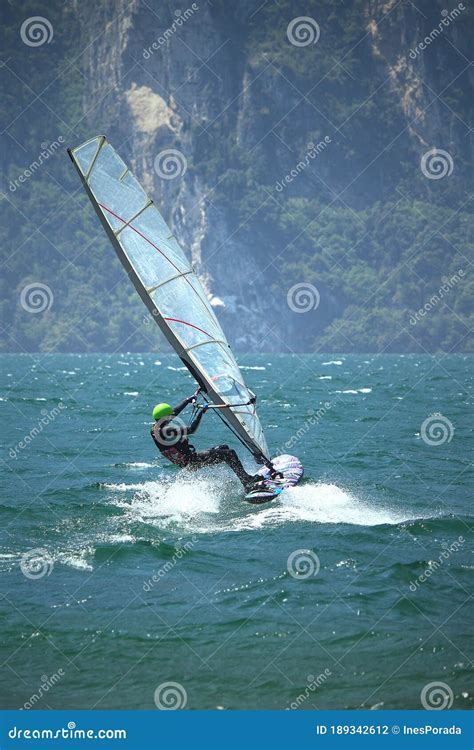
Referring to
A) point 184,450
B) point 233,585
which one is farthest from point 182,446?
point 233,585

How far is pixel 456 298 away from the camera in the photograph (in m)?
186

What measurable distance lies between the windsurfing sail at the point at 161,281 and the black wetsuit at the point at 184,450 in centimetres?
39

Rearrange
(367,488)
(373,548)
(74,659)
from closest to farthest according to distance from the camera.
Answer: (74,659)
(373,548)
(367,488)

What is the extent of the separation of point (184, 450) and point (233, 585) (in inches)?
147

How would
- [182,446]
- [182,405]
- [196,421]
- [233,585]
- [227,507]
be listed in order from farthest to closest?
[227,507] → [182,446] → [196,421] → [182,405] → [233,585]

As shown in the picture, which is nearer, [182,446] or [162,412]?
[162,412]

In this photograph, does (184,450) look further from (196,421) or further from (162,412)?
(196,421)

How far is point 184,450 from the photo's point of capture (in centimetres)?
1391

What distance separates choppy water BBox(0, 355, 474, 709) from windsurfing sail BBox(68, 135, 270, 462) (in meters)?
1.55

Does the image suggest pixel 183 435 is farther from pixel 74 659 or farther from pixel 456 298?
pixel 456 298

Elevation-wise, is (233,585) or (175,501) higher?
(233,585)

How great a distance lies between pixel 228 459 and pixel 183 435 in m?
0.79

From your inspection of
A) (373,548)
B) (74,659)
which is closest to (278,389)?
(373,548)

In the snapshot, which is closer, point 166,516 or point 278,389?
point 166,516
